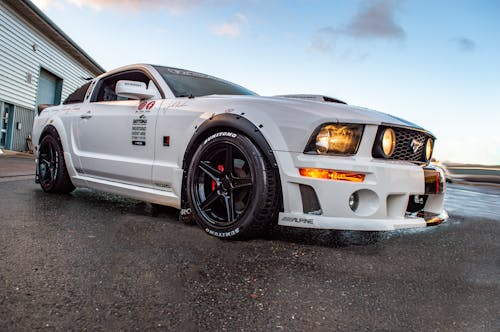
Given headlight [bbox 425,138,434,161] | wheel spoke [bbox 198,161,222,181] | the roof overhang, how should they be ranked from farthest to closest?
the roof overhang < headlight [bbox 425,138,434,161] < wheel spoke [bbox 198,161,222,181]

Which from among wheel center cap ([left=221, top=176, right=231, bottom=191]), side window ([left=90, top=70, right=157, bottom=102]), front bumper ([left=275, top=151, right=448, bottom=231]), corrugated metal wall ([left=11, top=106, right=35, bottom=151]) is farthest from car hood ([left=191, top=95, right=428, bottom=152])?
corrugated metal wall ([left=11, top=106, right=35, bottom=151])

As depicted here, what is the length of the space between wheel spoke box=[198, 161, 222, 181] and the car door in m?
0.60

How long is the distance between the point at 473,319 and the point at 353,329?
0.56 metres

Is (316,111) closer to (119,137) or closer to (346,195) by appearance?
(346,195)

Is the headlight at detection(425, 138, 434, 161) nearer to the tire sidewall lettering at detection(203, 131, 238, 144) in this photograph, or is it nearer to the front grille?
the front grille

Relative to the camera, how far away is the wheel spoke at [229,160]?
2.69 m

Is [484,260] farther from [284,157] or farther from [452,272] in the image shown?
[284,157]

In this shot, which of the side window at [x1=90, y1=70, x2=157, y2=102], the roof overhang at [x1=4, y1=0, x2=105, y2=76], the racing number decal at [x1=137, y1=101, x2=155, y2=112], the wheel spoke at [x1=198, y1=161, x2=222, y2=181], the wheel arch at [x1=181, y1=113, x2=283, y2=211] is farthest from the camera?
the roof overhang at [x1=4, y1=0, x2=105, y2=76]

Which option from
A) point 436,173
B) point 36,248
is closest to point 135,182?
point 36,248

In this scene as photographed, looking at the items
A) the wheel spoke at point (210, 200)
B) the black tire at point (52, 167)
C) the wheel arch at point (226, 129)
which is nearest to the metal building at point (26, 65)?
the black tire at point (52, 167)

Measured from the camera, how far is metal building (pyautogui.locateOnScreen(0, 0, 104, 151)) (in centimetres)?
1352

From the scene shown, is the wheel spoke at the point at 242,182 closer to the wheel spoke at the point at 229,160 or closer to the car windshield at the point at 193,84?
the wheel spoke at the point at 229,160

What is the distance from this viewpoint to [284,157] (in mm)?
2480

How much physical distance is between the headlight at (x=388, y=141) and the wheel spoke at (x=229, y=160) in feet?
3.31
